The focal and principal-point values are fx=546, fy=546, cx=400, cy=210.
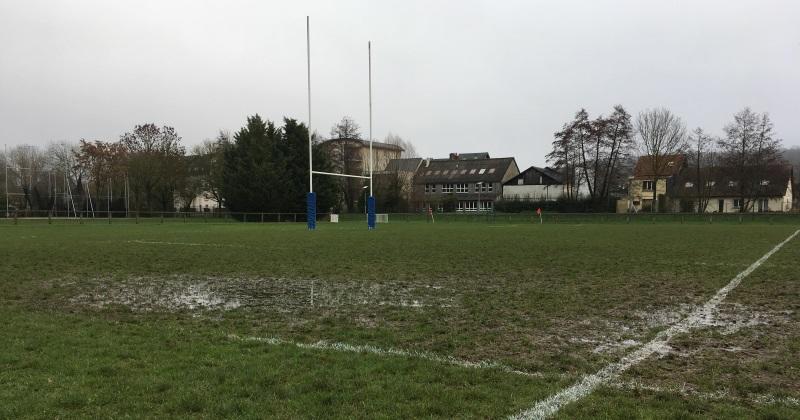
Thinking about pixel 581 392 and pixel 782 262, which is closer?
pixel 581 392

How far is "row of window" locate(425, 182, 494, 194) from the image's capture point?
268ft

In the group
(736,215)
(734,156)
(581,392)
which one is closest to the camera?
(581,392)

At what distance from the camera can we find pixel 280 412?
3.79m

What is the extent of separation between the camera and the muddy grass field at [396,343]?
400 centimetres

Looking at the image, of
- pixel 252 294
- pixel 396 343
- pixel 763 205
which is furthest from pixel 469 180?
pixel 396 343

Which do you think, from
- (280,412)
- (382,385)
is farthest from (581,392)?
(280,412)

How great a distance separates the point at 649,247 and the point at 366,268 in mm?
11457

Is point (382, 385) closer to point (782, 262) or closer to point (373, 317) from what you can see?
point (373, 317)

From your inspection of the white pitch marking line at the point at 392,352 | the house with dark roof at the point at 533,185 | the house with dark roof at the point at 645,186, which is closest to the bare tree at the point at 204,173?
the house with dark roof at the point at 533,185

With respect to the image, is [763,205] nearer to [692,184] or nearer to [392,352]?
[692,184]

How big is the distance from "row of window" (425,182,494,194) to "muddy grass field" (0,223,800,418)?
228 ft

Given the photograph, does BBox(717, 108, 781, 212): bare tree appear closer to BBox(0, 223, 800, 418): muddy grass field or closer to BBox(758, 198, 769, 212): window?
BBox(758, 198, 769, 212): window

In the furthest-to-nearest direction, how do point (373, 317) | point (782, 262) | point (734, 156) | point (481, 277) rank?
point (734, 156) → point (782, 262) → point (481, 277) → point (373, 317)

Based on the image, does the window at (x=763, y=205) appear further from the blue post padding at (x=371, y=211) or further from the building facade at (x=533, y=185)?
the blue post padding at (x=371, y=211)
